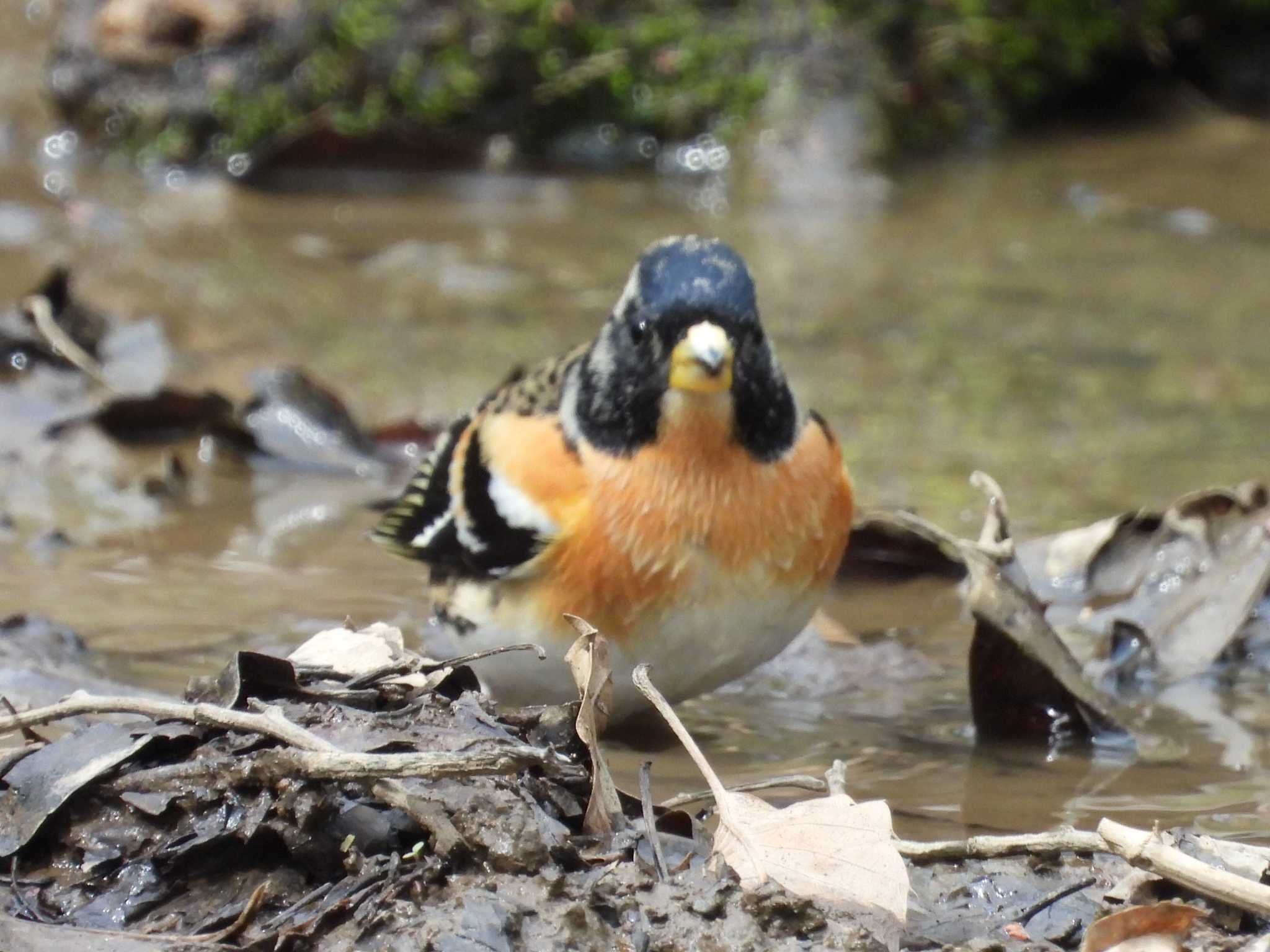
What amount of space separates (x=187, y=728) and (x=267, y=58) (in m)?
7.14

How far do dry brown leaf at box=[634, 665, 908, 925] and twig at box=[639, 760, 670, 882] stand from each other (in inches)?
3.1

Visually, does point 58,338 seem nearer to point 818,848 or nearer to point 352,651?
point 352,651

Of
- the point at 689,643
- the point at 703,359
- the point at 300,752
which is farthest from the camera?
the point at 689,643

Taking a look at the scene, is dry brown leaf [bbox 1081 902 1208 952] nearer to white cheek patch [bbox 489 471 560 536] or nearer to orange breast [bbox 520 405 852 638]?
orange breast [bbox 520 405 852 638]

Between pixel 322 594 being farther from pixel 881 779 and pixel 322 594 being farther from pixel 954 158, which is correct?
pixel 954 158

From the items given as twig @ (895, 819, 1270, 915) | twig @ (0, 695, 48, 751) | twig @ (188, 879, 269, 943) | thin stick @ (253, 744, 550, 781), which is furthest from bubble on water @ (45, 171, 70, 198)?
twig @ (895, 819, 1270, 915)

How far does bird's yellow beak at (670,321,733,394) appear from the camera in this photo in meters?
3.39

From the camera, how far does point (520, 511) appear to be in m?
3.70

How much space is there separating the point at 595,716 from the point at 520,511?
3.26 ft

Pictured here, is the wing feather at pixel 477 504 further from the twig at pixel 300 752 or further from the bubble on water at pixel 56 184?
the bubble on water at pixel 56 184

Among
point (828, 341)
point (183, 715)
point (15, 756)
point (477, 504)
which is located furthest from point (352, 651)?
point (828, 341)

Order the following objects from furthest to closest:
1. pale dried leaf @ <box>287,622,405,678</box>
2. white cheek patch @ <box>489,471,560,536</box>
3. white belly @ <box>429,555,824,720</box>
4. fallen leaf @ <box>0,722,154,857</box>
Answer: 1. white cheek patch @ <box>489,471,560,536</box>
2. white belly @ <box>429,555,824,720</box>
3. pale dried leaf @ <box>287,622,405,678</box>
4. fallen leaf @ <box>0,722,154,857</box>

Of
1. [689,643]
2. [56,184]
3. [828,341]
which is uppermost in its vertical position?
[689,643]

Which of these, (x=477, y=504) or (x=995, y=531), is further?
Result: (x=477, y=504)
